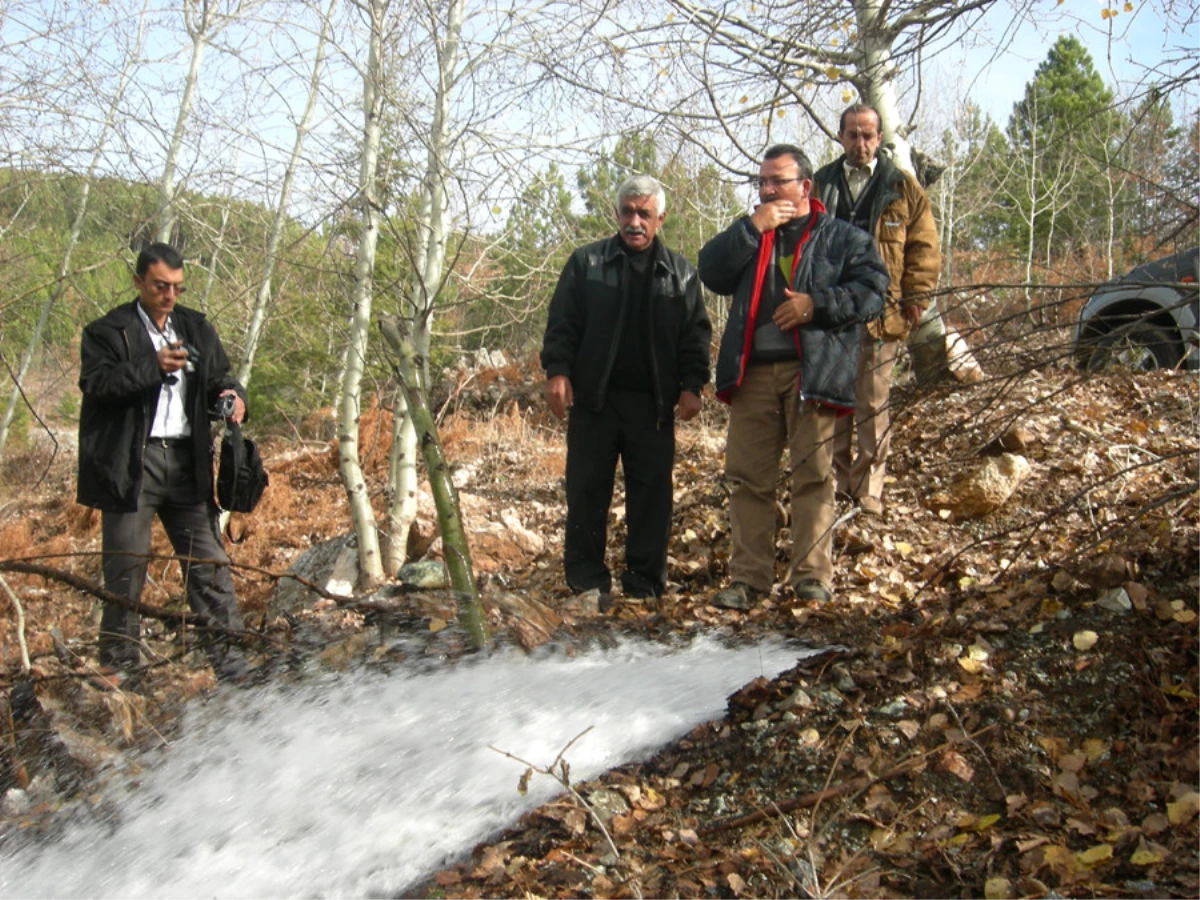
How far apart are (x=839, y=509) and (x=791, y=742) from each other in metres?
2.47

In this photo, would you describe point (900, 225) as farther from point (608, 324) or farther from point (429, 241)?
point (429, 241)

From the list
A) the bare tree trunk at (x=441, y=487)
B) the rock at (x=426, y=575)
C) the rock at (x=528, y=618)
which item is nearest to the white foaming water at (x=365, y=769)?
the rock at (x=528, y=618)

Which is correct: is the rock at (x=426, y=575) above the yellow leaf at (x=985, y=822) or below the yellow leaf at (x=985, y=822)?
below

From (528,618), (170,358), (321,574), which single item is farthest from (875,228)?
(321,574)

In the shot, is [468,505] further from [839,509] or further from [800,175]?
[800,175]

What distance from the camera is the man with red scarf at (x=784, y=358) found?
13.7 feet

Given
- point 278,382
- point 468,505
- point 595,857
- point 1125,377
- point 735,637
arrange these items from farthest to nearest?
point 278,382 → point 468,505 → point 1125,377 → point 735,637 → point 595,857

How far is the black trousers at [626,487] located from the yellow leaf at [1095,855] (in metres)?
2.52

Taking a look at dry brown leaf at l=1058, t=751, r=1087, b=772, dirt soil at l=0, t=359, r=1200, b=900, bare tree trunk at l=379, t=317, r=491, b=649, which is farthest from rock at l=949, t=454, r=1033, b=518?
bare tree trunk at l=379, t=317, r=491, b=649

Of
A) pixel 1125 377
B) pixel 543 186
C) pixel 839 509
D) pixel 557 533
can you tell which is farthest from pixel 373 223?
pixel 1125 377

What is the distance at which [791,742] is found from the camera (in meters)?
3.10

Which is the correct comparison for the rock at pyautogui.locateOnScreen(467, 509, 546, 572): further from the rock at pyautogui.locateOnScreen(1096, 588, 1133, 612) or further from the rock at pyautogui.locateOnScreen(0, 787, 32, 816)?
the rock at pyautogui.locateOnScreen(1096, 588, 1133, 612)

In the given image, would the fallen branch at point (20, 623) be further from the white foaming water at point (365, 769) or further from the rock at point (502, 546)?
the rock at point (502, 546)

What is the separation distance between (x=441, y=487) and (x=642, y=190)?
1.75 metres
